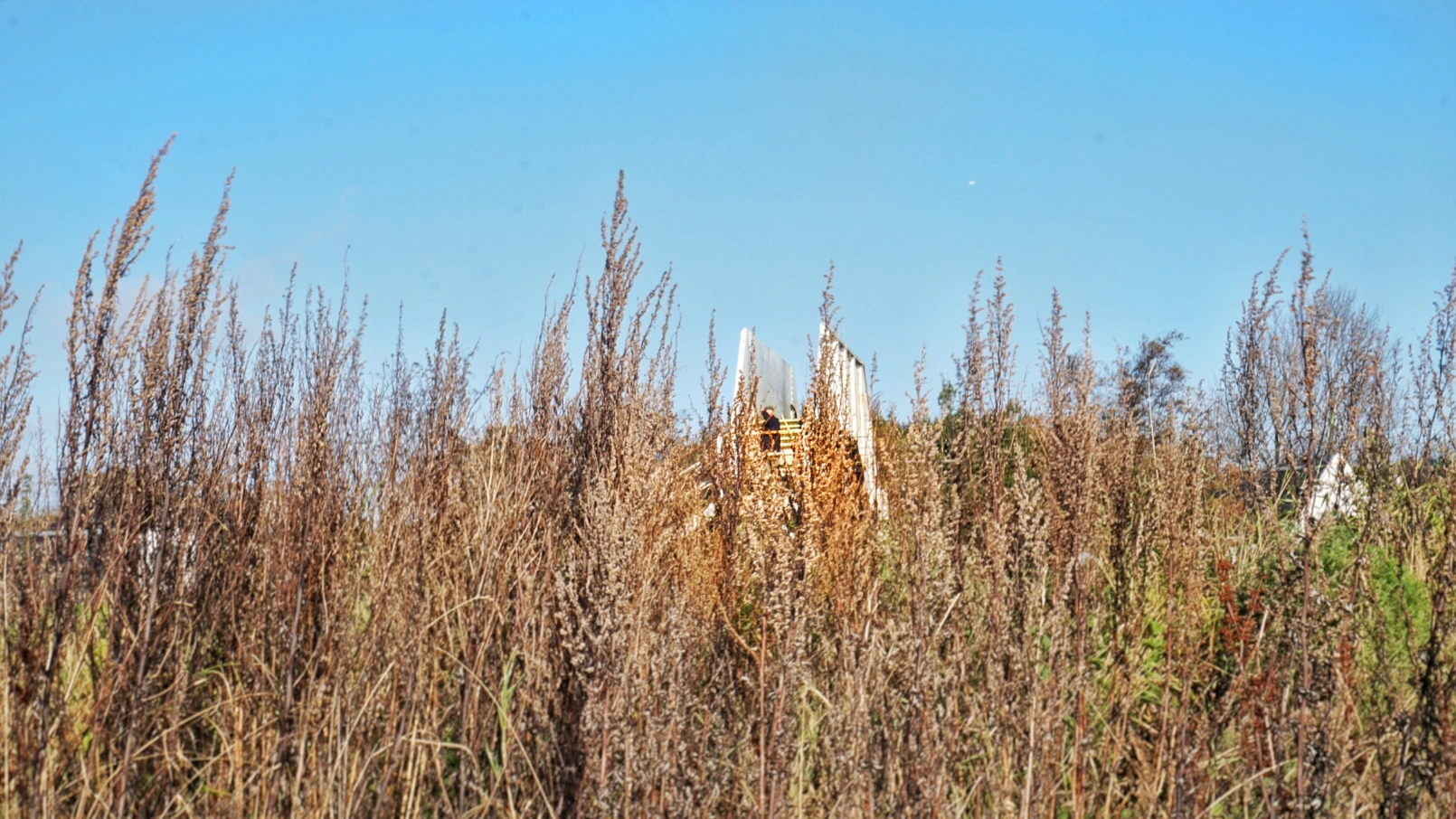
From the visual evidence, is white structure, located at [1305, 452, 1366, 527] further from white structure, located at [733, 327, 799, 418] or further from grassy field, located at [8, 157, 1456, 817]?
white structure, located at [733, 327, 799, 418]

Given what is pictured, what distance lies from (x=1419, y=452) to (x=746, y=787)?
572 centimetres

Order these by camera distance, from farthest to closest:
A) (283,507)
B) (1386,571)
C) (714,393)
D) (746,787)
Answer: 1. (714,393)
2. (1386,571)
3. (283,507)
4. (746,787)

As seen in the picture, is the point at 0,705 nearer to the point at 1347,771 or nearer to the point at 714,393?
the point at 714,393

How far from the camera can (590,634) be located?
2.92 metres

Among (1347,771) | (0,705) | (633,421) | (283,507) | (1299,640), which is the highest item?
(633,421)

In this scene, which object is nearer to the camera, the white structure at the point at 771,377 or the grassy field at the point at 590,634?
the grassy field at the point at 590,634

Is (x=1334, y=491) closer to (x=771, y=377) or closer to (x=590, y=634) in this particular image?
(x=590, y=634)

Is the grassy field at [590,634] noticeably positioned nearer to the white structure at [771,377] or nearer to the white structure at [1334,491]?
the white structure at [1334,491]

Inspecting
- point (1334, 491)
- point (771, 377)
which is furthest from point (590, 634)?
point (771, 377)

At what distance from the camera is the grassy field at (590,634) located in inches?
115

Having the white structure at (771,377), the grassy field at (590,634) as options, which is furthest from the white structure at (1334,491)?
the white structure at (771,377)

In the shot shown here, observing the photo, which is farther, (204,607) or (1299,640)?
(204,607)

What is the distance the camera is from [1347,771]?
137 inches

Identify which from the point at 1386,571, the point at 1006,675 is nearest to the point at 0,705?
the point at 1006,675
